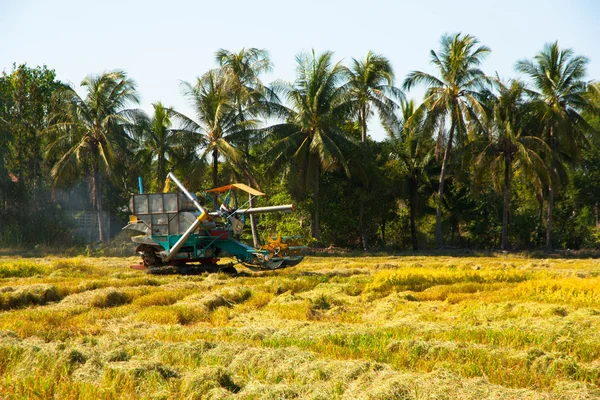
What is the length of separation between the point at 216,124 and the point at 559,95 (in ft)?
53.8

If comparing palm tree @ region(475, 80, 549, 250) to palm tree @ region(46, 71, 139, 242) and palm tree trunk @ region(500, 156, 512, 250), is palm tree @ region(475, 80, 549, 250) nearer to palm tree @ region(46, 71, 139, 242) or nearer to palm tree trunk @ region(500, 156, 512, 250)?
palm tree trunk @ region(500, 156, 512, 250)

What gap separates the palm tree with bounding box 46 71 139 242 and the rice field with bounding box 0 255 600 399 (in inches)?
696

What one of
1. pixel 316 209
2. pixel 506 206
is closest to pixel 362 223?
pixel 316 209

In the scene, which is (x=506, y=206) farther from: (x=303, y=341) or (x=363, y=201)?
(x=303, y=341)

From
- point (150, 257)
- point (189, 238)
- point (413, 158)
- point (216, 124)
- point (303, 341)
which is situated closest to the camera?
point (303, 341)

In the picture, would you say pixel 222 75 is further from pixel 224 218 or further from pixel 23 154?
pixel 224 218

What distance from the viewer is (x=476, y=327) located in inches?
346

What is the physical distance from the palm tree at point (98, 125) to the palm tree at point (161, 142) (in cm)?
97

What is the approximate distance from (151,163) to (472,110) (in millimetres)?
16732

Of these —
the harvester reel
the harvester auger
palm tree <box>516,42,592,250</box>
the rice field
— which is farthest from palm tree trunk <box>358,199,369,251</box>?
the rice field

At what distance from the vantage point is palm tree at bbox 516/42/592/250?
29844 mm

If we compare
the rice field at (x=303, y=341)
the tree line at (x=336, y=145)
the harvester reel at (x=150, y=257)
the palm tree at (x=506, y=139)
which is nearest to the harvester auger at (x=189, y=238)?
the harvester reel at (x=150, y=257)

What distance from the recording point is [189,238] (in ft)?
55.9

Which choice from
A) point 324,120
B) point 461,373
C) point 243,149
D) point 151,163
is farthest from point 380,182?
point 461,373
